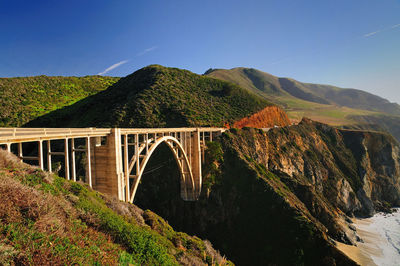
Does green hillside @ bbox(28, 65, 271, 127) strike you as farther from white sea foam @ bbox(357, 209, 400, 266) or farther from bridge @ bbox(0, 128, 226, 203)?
white sea foam @ bbox(357, 209, 400, 266)

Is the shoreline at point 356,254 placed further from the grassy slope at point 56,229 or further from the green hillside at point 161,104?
the green hillside at point 161,104

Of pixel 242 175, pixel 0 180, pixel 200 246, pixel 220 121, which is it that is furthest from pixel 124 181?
pixel 220 121

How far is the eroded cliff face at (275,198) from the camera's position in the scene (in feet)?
70.9

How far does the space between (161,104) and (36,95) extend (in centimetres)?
3222

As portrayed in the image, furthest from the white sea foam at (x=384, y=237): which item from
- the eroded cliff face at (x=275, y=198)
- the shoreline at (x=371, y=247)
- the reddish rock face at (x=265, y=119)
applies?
the reddish rock face at (x=265, y=119)

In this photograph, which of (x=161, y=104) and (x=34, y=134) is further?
(x=161, y=104)

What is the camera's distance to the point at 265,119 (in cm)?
5241

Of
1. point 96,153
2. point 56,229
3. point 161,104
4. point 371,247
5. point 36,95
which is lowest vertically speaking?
point 371,247

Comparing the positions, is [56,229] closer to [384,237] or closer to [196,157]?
[196,157]

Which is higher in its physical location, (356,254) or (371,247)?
(356,254)

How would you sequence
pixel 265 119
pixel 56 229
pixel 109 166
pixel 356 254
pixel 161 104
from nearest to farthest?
1. pixel 56 229
2. pixel 109 166
3. pixel 356 254
4. pixel 161 104
5. pixel 265 119

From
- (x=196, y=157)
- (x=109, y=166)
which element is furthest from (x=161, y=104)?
(x=109, y=166)

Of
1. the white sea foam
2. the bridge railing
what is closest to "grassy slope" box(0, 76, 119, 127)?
the bridge railing

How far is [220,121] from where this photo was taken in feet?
145
